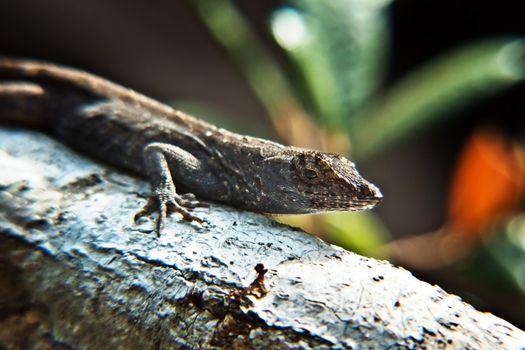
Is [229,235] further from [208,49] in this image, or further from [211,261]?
[208,49]

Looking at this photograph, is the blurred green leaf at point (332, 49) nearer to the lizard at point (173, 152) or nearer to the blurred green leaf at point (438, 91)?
the blurred green leaf at point (438, 91)

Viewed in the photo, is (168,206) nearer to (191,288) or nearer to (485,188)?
(191,288)

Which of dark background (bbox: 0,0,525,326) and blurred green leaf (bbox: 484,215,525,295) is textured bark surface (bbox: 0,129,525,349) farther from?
dark background (bbox: 0,0,525,326)

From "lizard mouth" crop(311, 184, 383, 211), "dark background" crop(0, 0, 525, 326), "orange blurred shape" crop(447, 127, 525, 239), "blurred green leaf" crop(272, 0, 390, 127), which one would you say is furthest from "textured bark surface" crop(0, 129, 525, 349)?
"dark background" crop(0, 0, 525, 326)

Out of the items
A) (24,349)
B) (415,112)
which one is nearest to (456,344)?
(24,349)

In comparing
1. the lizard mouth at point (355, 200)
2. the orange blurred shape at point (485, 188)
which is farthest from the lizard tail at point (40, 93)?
the orange blurred shape at point (485, 188)

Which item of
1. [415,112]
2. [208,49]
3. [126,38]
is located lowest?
[415,112]
